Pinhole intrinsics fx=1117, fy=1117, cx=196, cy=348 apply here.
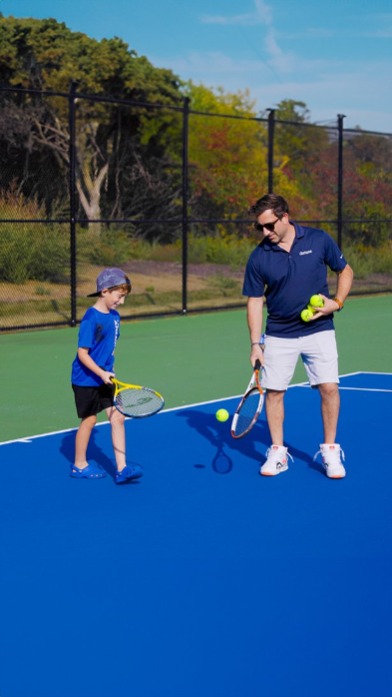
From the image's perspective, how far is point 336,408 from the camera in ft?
24.3

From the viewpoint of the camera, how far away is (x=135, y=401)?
6.85 m

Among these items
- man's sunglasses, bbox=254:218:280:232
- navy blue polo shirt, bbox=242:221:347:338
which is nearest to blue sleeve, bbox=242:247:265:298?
navy blue polo shirt, bbox=242:221:347:338

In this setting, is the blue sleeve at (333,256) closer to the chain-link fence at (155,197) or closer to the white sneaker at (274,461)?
the white sneaker at (274,461)

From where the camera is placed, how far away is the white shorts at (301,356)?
736cm

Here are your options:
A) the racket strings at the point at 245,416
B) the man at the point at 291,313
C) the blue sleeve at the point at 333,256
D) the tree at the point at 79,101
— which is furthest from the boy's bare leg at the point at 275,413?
the tree at the point at 79,101

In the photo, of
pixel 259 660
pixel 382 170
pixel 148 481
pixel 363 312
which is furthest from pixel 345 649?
pixel 382 170

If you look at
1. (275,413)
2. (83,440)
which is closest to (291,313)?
(275,413)

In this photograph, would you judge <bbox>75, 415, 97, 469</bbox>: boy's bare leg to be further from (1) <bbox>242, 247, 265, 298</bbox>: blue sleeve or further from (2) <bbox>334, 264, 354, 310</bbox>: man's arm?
(2) <bbox>334, 264, 354, 310</bbox>: man's arm

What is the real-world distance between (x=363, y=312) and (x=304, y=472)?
12.3 metres

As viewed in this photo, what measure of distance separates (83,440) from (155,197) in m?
20.6

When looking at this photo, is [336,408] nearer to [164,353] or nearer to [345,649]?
[345,649]

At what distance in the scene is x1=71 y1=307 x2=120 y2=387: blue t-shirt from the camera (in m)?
6.98

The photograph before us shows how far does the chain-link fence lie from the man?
13172mm

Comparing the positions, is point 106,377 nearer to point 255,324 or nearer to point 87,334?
point 87,334
